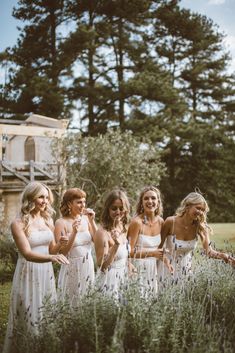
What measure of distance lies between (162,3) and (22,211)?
2397 centimetres

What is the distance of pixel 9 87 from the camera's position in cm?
2358

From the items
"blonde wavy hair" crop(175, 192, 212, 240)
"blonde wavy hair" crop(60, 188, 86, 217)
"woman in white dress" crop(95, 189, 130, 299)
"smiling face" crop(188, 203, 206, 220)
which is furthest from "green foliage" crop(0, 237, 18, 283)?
"smiling face" crop(188, 203, 206, 220)

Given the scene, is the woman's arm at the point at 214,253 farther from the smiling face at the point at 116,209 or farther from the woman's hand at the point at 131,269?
the smiling face at the point at 116,209

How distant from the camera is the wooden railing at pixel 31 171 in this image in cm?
1712

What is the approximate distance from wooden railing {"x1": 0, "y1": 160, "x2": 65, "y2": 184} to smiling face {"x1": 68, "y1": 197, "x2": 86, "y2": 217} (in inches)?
485

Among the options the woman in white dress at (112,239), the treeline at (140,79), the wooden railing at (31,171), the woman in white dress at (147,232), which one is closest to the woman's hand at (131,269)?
the woman in white dress at (112,239)

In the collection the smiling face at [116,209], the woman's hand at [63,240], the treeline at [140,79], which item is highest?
the treeline at [140,79]

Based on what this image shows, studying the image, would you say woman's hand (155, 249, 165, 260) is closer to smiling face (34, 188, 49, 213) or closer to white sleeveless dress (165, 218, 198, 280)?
white sleeveless dress (165, 218, 198, 280)

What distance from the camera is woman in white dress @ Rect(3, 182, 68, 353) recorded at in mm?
4367

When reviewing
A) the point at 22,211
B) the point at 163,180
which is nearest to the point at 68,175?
the point at 163,180

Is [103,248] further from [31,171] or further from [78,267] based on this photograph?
[31,171]

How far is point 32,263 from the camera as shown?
4527 mm

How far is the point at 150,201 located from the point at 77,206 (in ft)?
2.60

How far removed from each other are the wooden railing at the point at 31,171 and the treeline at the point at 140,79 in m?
5.15
